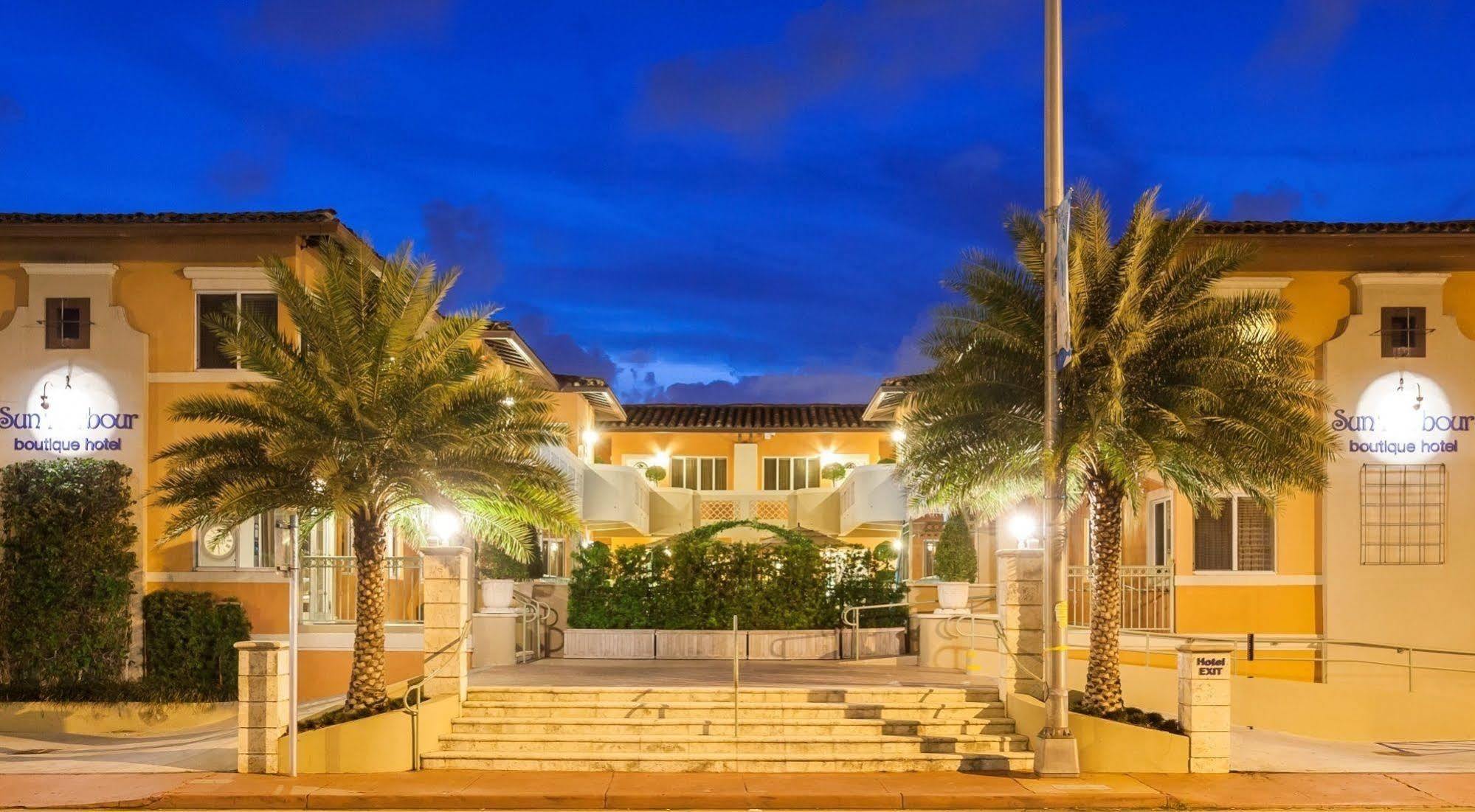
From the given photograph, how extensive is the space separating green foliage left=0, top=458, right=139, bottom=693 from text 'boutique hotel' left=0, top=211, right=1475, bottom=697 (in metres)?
0.93

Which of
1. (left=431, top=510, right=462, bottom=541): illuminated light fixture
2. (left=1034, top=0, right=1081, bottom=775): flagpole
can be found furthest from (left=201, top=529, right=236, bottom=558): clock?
(left=1034, top=0, right=1081, bottom=775): flagpole

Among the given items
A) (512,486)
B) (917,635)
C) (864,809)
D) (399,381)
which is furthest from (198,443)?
(917,635)

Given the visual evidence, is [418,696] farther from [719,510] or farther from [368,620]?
[719,510]

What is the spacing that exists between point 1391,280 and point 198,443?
58.8 feet

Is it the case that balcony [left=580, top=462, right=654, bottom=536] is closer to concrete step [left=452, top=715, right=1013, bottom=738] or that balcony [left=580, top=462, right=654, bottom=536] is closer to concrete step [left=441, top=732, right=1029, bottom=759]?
concrete step [left=452, top=715, right=1013, bottom=738]

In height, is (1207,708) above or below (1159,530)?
below

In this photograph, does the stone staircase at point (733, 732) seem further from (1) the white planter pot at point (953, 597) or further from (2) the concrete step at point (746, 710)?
(1) the white planter pot at point (953, 597)

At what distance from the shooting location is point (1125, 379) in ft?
51.2

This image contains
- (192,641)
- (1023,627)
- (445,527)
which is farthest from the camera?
(445,527)

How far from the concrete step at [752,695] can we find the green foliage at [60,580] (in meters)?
6.24

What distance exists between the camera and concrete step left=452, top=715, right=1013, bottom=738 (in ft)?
53.7

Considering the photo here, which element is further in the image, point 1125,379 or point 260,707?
Result: point 1125,379

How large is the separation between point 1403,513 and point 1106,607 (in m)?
8.12

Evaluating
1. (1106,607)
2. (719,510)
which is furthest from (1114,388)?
(719,510)
